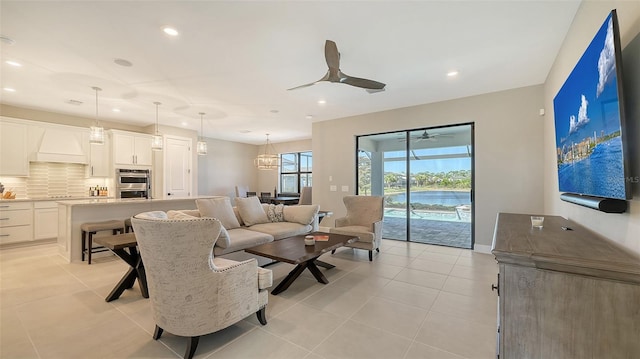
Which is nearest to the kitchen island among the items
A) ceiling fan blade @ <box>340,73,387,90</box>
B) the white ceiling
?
the white ceiling

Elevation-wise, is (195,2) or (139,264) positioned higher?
(195,2)

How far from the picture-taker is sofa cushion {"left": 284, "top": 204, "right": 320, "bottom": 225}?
459 centimetres

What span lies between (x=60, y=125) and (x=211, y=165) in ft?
13.1

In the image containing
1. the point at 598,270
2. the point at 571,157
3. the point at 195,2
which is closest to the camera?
the point at 598,270

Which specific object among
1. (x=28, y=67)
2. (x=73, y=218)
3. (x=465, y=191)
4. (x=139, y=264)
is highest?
(x=28, y=67)

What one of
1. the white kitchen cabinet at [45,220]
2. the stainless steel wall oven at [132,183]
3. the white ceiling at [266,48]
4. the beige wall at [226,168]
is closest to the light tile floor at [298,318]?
the white kitchen cabinet at [45,220]

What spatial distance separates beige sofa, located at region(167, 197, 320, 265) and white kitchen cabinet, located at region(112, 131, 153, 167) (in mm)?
3729

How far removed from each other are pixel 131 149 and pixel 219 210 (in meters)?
4.08

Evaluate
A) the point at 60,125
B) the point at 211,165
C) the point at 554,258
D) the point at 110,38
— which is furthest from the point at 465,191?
the point at 60,125

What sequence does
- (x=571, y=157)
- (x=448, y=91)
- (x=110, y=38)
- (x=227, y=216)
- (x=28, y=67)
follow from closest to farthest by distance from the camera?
(x=571, y=157), (x=110, y=38), (x=28, y=67), (x=227, y=216), (x=448, y=91)

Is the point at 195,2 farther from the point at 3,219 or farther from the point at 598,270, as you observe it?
the point at 3,219

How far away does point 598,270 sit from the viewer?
1.06 m

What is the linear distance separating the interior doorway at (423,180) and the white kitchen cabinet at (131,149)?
5342 mm

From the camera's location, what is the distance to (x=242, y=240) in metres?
3.46
